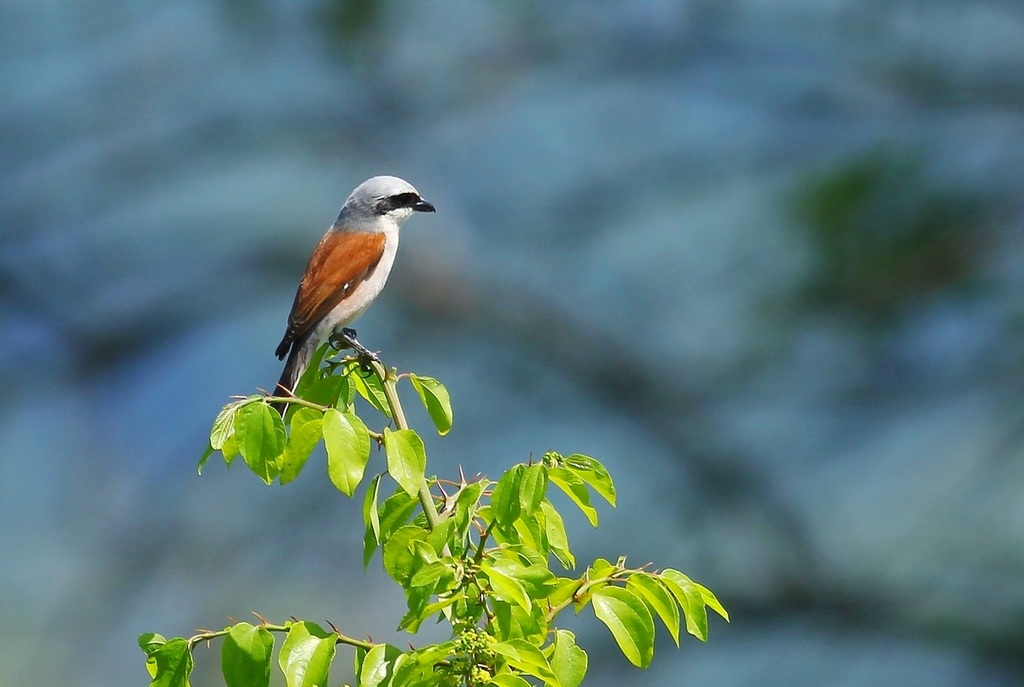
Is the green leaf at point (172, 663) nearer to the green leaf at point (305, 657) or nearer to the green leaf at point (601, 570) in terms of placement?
the green leaf at point (305, 657)

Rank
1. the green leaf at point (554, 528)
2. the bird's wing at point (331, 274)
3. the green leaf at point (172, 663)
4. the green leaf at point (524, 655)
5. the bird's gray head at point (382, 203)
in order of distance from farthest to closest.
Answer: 1. the bird's gray head at point (382, 203)
2. the bird's wing at point (331, 274)
3. the green leaf at point (554, 528)
4. the green leaf at point (172, 663)
5. the green leaf at point (524, 655)

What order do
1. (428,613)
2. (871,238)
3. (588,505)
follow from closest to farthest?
(428,613) → (588,505) → (871,238)

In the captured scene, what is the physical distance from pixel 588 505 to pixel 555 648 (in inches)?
6.7

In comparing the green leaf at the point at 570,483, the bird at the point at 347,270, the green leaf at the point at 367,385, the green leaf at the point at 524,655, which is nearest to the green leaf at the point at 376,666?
the green leaf at the point at 524,655

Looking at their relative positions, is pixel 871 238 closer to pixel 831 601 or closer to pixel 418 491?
pixel 831 601

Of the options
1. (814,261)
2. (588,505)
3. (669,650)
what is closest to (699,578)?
(669,650)

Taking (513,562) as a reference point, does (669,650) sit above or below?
above

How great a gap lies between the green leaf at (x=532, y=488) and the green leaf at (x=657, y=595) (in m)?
0.14

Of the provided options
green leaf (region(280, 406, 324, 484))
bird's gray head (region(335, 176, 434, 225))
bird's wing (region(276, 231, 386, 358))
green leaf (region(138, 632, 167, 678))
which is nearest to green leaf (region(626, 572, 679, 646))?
green leaf (region(280, 406, 324, 484))

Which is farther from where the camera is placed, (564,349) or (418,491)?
(564,349)

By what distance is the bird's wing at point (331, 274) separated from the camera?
76.3 inches

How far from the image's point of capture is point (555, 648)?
1030mm

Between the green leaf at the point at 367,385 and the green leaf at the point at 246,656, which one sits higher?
the green leaf at the point at 367,385

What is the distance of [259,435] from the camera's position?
3.43 ft
